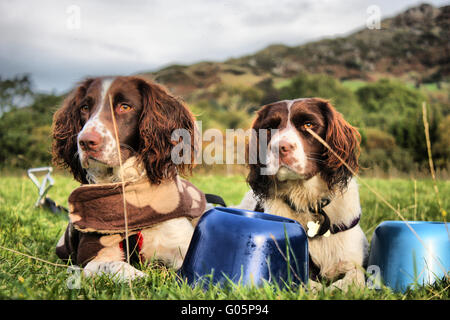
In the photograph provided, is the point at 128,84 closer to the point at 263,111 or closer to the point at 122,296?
the point at 263,111

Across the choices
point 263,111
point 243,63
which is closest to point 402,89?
point 243,63

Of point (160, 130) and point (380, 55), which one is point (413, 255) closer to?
point (160, 130)

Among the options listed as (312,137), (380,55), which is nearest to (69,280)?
(312,137)

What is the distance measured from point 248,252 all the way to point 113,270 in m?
0.96

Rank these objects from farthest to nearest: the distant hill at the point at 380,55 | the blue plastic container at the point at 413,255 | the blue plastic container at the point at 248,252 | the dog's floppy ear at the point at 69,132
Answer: the distant hill at the point at 380,55 → the dog's floppy ear at the point at 69,132 → the blue plastic container at the point at 413,255 → the blue plastic container at the point at 248,252

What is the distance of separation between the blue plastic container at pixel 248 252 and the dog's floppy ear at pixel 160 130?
86 cm

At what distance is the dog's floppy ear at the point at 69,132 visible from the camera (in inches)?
110

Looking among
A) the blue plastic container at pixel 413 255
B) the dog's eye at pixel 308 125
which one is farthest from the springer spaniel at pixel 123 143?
the blue plastic container at pixel 413 255

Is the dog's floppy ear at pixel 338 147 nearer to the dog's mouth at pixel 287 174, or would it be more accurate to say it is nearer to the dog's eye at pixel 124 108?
the dog's mouth at pixel 287 174

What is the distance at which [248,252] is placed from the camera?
1830mm

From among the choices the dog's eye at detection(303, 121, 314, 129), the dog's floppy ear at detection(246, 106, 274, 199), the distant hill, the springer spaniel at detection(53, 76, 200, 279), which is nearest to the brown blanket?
the springer spaniel at detection(53, 76, 200, 279)

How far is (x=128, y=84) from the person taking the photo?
2658 mm

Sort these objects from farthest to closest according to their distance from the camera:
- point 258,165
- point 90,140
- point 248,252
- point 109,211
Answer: point 258,165
point 109,211
point 90,140
point 248,252
